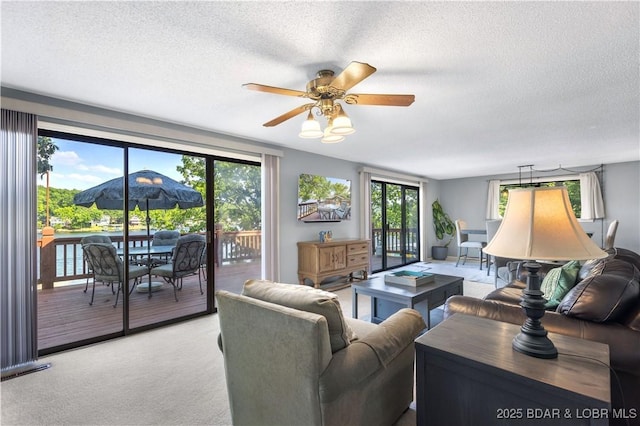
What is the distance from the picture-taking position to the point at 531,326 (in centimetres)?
128

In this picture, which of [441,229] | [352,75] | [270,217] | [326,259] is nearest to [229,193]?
[270,217]

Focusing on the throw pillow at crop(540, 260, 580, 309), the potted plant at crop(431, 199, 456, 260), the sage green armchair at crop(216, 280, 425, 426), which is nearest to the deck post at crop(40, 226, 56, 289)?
the sage green armchair at crop(216, 280, 425, 426)

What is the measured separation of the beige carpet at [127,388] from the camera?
5.92ft

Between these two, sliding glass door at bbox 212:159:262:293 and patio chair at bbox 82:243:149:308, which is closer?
patio chair at bbox 82:243:149:308

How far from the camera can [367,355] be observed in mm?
1381

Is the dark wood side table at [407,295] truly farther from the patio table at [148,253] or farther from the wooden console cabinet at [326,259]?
the patio table at [148,253]

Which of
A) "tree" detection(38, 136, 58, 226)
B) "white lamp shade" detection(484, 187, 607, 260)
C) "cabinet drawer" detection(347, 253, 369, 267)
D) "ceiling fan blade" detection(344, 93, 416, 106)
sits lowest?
"cabinet drawer" detection(347, 253, 369, 267)

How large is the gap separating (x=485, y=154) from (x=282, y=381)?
4987 mm

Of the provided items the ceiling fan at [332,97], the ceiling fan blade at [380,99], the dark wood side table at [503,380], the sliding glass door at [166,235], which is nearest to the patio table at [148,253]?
the sliding glass door at [166,235]

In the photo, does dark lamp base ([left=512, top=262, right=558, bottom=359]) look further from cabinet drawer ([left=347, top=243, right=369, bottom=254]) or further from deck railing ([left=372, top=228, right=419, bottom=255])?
deck railing ([left=372, top=228, right=419, bottom=255])

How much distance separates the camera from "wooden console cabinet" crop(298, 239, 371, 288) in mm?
4402

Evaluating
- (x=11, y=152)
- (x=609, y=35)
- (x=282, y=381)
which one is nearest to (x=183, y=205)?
(x=11, y=152)

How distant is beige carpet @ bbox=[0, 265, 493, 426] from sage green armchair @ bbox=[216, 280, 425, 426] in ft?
1.31

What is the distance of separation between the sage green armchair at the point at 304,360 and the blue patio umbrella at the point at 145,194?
223cm
